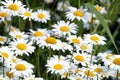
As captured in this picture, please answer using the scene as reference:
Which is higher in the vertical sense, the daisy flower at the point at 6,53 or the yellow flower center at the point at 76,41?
the yellow flower center at the point at 76,41

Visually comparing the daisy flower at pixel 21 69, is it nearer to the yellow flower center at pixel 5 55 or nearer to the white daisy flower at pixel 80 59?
the yellow flower center at pixel 5 55

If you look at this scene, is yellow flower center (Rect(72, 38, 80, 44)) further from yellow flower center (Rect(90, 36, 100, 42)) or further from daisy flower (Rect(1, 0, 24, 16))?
daisy flower (Rect(1, 0, 24, 16))

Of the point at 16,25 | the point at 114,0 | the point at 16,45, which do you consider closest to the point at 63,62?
the point at 16,45

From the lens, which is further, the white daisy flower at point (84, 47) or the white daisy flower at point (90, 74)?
the white daisy flower at point (84, 47)

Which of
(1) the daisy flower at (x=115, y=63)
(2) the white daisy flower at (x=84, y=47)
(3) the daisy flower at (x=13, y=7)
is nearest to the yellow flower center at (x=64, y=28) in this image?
(2) the white daisy flower at (x=84, y=47)

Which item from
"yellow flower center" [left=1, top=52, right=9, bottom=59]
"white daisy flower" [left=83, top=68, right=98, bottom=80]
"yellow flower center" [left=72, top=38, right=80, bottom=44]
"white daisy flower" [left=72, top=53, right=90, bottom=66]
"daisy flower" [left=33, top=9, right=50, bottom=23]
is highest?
"daisy flower" [left=33, top=9, right=50, bottom=23]

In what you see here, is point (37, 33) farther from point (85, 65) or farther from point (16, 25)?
point (16, 25)

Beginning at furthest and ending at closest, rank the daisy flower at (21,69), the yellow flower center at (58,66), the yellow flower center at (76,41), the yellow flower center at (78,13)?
the yellow flower center at (78,13)
the yellow flower center at (76,41)
the yellow flower center at (58,66)
the daisy flower at (21,69)

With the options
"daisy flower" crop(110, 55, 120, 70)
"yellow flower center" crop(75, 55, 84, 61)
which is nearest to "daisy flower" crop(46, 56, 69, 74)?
"yellow flower center" crop(75, 55, 84, 61)

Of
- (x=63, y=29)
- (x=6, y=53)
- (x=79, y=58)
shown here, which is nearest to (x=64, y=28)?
(x=63, y=29)
